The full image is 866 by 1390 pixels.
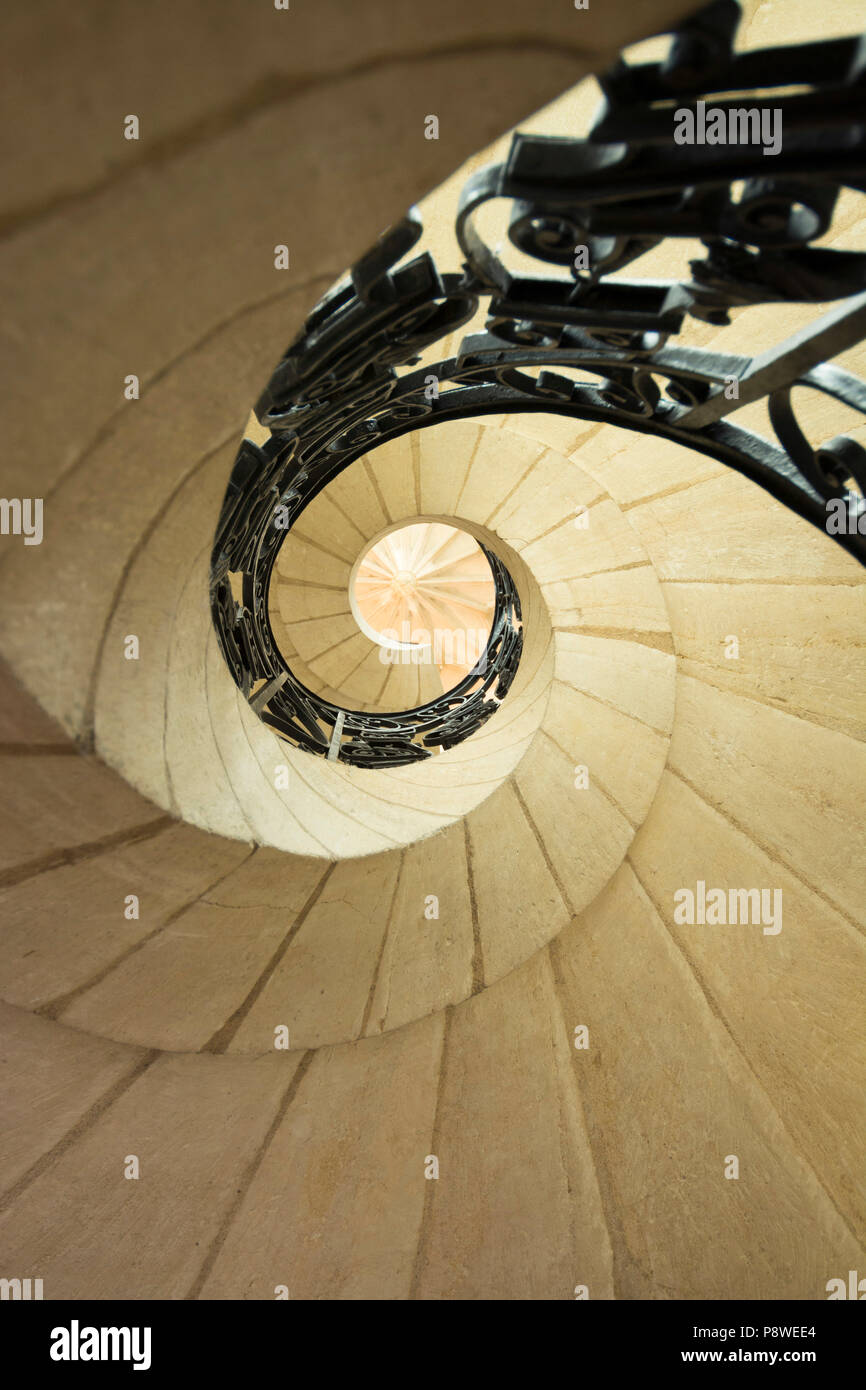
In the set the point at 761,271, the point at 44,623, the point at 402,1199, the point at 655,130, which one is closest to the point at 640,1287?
the point at 402,1199

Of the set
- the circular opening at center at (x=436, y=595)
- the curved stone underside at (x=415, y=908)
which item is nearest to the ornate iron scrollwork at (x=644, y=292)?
the curved stone underside at (x=415, y=908)

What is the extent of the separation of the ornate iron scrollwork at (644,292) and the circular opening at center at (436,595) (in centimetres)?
716

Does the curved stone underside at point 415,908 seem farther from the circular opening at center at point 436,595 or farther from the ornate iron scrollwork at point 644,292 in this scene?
the circular opening at center at point 436,595

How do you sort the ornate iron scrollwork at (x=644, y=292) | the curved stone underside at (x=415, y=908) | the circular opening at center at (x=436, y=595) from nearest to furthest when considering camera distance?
the ornate iron scrollwork at (x=644, y=292)
the curved stone underside at (x=415, y=908)
the circular opening at center at (x=436, y=595)

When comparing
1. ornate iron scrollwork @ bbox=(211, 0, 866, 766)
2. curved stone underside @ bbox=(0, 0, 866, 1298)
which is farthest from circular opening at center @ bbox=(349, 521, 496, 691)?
ornate iron scrollwork @ bbox=(211, 0, 866, 766)

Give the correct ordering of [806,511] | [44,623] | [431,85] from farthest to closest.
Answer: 1. [806,511]
2. [44,623]
3. [431,85]

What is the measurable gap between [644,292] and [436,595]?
8.30m

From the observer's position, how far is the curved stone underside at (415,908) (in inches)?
56.7

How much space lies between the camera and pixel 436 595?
9633 millimetres

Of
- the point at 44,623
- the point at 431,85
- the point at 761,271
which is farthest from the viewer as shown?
the point at 44,623

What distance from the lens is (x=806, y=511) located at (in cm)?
156

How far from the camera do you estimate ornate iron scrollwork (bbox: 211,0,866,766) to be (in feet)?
3.19

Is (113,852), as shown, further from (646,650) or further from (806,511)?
(646,650)

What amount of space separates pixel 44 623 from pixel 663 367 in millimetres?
1240
